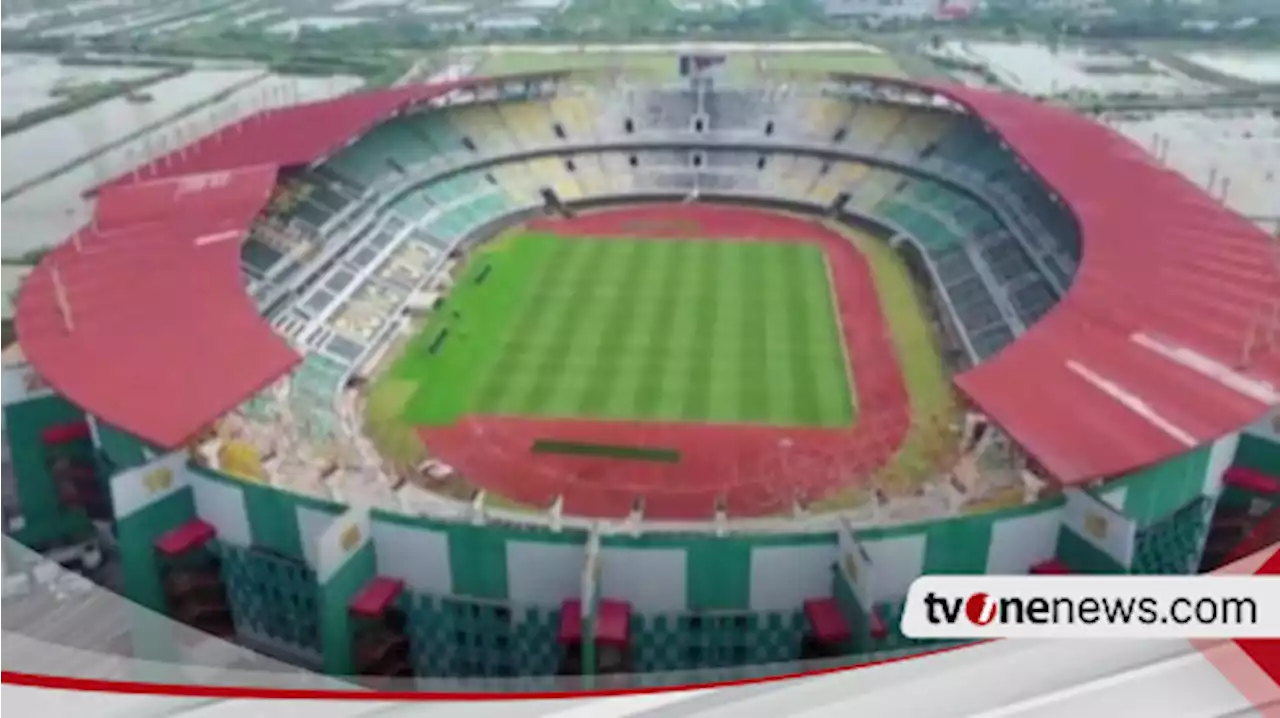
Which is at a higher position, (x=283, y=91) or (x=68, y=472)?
(x=283, y=91)

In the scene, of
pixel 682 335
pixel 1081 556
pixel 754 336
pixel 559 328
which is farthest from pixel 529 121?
pixel 1081 556

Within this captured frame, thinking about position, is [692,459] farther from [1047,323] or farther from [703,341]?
[1047,323]

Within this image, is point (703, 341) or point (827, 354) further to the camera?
point (703, 341)

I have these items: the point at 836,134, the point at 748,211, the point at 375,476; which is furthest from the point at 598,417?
the point at 836,134

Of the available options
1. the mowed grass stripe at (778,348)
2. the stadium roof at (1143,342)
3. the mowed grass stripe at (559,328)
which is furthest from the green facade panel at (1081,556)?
the mowed grass stripe at (559,328)

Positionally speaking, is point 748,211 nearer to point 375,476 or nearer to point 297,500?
point 375,476

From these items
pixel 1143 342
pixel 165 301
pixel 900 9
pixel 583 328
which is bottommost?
pixel 583 328

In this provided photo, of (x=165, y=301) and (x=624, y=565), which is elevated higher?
(x=165, y=301)
